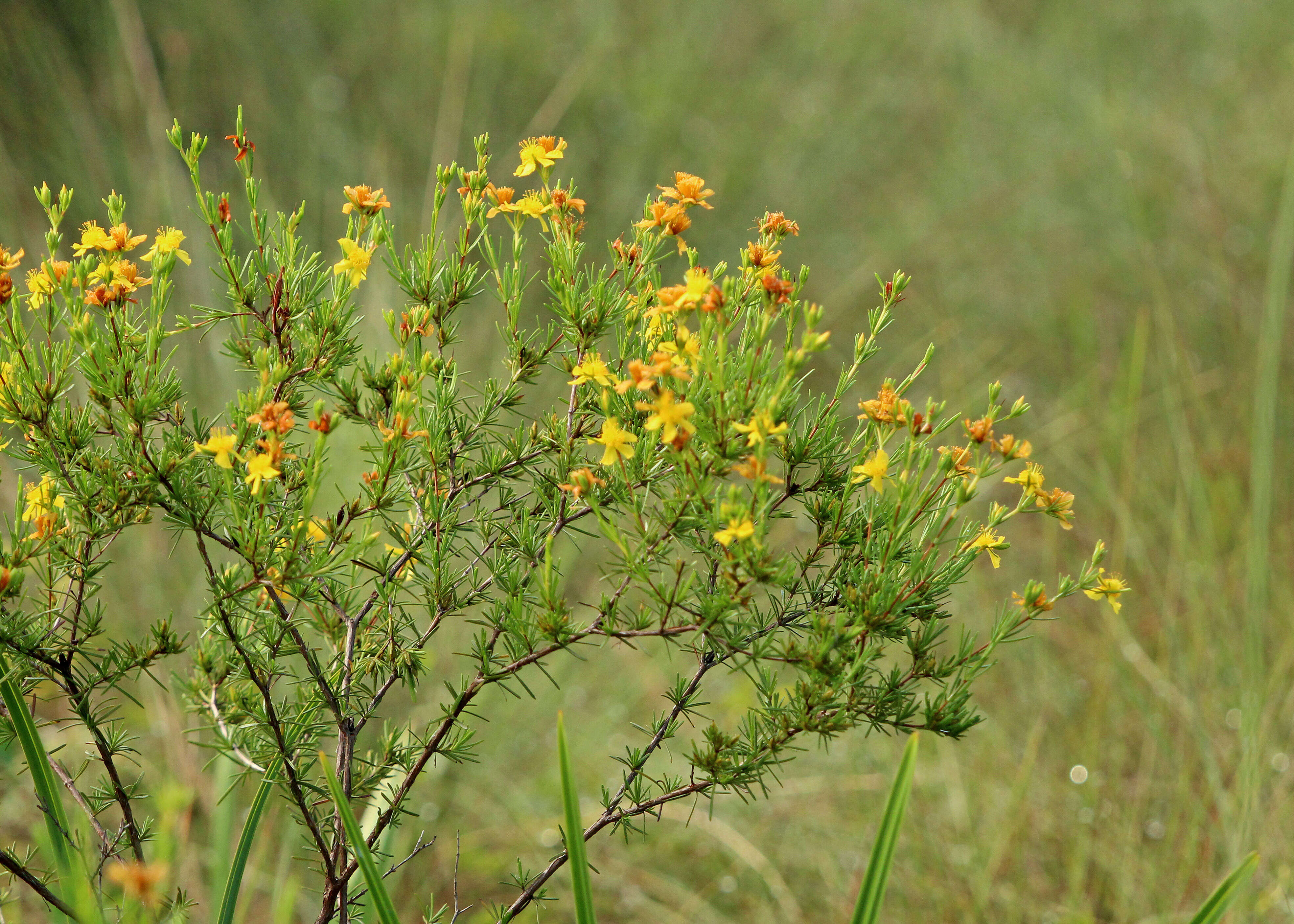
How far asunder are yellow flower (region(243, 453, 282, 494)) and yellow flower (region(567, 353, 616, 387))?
248 millimetres

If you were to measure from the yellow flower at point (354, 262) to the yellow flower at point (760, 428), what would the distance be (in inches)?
13.5

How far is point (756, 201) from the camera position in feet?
14.0

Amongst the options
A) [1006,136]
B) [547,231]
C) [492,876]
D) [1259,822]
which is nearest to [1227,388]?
[1259,822]

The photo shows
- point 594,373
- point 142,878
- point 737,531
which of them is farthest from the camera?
point 594,373

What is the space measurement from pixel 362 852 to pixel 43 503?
413mm

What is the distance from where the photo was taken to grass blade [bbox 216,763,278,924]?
994 mm

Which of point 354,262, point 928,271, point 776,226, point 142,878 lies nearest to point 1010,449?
point 776,226

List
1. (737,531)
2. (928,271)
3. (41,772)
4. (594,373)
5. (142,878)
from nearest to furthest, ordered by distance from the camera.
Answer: (142,878) < (737,531) < (594,373) < (41,772) < (928,271)

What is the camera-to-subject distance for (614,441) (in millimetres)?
803

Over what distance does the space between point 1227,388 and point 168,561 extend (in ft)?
10.3

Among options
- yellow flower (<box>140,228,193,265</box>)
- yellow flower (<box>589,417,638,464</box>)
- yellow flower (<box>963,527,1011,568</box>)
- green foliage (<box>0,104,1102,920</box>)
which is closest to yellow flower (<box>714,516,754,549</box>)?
green foliage (<box>0,104,1102,920</box>)

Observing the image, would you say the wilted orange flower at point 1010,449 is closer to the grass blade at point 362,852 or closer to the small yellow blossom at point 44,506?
the grass blade at point 362,852

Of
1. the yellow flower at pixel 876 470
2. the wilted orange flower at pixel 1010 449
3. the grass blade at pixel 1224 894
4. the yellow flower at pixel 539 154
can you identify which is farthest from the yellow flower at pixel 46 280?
the grass blade at pixel 1224 894

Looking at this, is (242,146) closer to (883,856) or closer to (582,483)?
(582,483)
